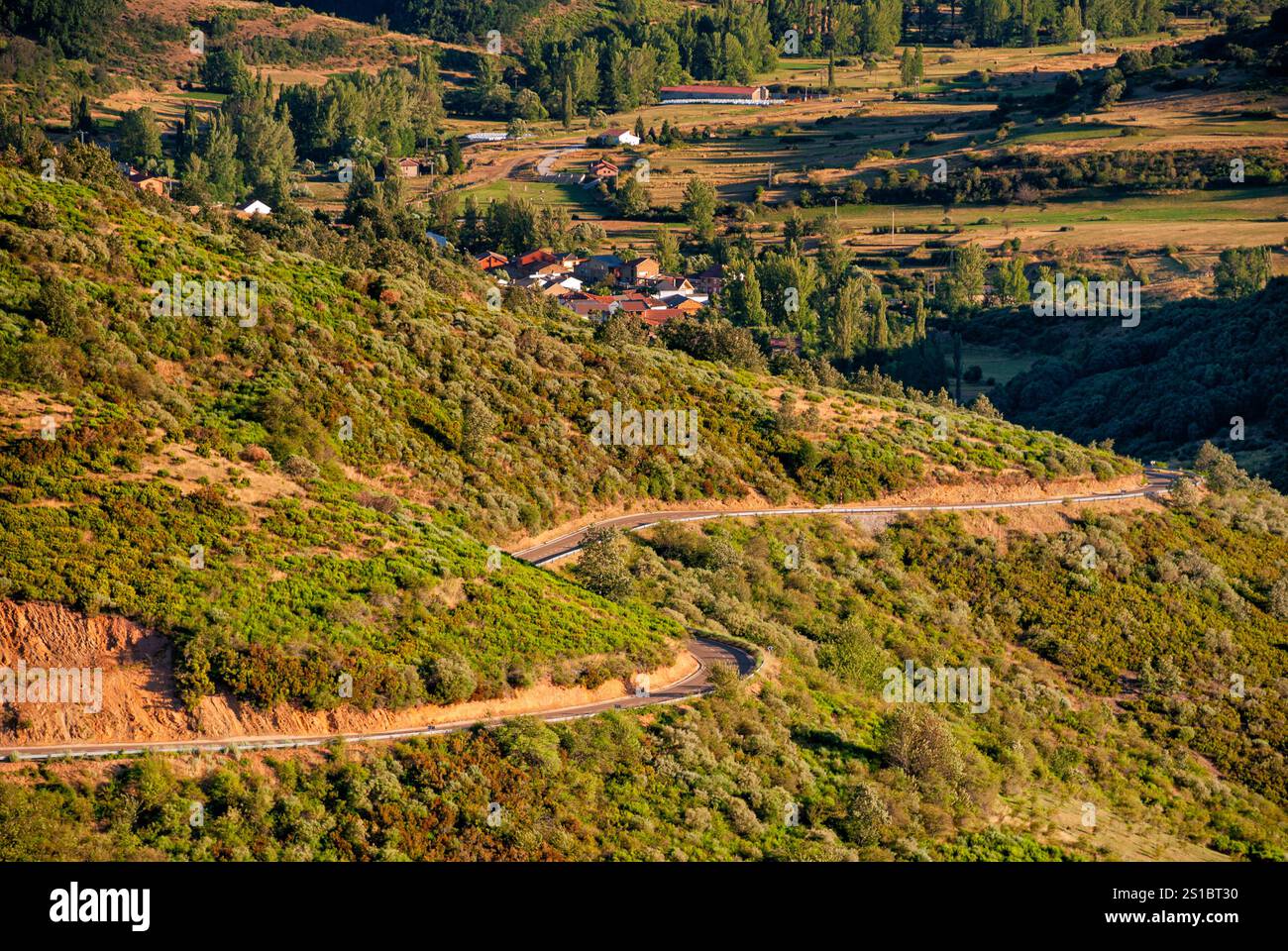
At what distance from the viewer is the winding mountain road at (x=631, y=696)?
28609 millimetres

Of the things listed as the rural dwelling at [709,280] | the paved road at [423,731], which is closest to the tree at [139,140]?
the rural dwelling at [709,280]

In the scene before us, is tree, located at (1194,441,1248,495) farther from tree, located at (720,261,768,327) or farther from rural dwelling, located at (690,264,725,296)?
rural dwelling, located at (690,264,725,296)

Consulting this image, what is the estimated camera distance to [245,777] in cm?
2850

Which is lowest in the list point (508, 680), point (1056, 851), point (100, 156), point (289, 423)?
point (1056, 851)

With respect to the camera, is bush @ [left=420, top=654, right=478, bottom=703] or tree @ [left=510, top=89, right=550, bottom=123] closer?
bush @ [left=420, top=654, right=478, bottom=703]

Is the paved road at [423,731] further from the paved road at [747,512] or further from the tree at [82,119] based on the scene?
the tree at [82,119]

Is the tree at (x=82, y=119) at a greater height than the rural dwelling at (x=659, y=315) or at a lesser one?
greater

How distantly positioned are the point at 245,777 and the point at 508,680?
7.09 meters

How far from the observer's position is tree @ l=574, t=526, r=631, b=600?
4175cm

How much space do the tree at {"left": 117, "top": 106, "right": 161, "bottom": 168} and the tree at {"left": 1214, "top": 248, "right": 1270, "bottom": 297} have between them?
94967mm

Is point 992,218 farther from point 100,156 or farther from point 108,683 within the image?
point 108,683

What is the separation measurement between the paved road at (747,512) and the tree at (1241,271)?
56.4 meters

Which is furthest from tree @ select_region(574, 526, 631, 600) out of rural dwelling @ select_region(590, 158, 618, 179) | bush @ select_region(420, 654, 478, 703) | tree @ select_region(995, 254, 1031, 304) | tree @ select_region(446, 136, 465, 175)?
tree @ select_region(446, 136, 465, 175)

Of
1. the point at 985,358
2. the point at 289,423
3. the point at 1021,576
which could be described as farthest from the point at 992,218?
the point at 289,423
